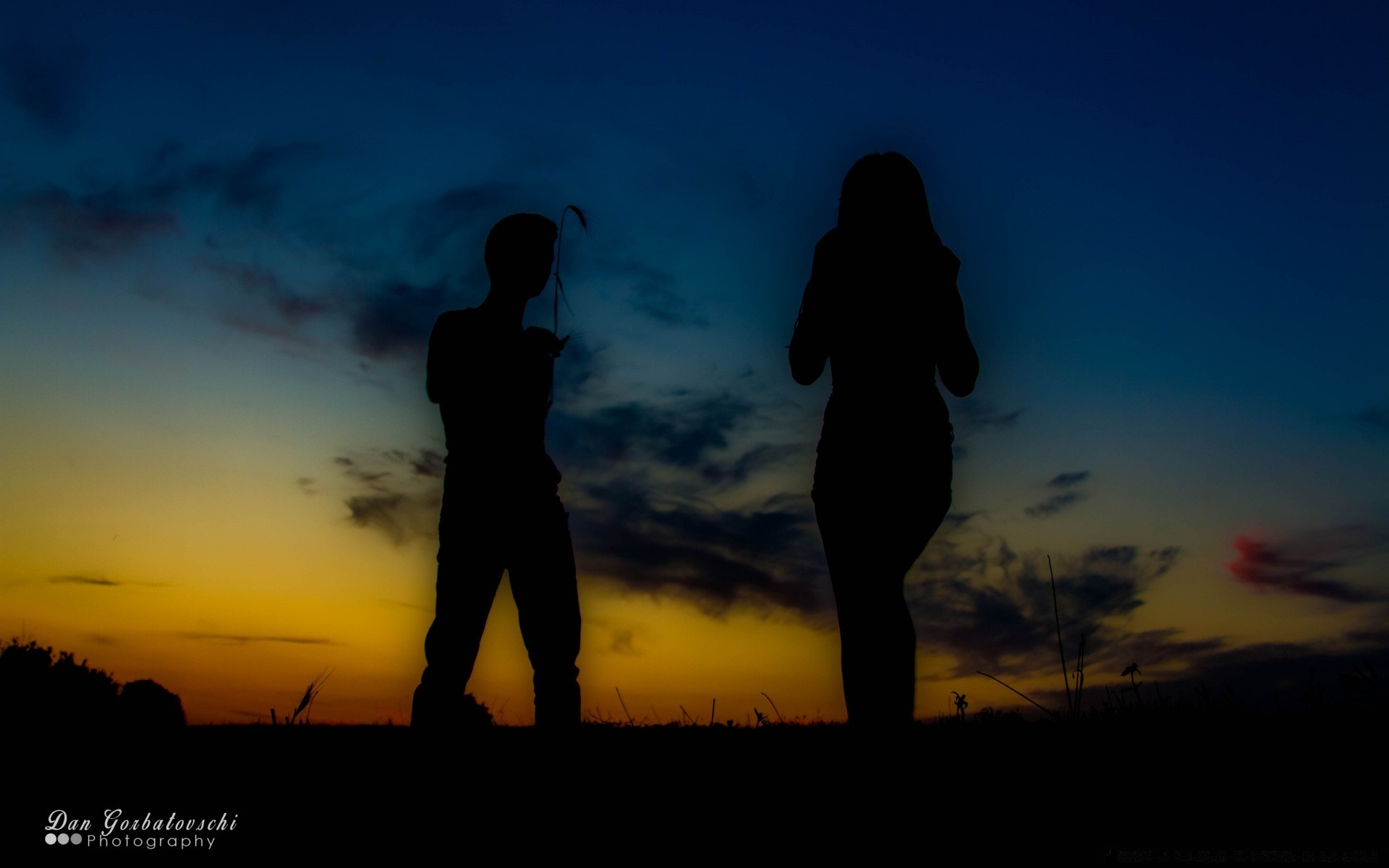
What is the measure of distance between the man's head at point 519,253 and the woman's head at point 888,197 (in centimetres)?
186

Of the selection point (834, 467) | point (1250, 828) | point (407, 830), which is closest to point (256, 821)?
point (407, 830)

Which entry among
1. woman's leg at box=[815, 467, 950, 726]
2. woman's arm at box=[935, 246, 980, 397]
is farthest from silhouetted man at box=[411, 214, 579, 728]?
woman's arm at box=[935, 246, 980, 397]

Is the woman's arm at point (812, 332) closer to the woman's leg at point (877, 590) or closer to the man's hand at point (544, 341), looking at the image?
the woman's leg at point (877, 590)

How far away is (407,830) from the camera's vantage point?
2842 millimetres

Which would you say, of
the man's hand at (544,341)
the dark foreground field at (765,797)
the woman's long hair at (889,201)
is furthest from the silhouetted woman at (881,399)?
the man's hand at (544,341)

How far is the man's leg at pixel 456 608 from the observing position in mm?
4148

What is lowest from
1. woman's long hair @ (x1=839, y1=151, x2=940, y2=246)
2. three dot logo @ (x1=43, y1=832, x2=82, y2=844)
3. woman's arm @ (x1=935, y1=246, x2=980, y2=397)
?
three dot logo @ (x1=43, y1=832, x2=82, y2=844)

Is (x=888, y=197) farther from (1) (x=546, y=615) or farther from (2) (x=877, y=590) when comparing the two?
(1) (x=546, y=615)

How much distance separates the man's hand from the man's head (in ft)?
0.65

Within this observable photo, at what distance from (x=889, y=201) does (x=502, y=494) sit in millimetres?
2304

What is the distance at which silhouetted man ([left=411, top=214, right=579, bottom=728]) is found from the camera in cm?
420

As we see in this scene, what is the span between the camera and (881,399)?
3062 mm

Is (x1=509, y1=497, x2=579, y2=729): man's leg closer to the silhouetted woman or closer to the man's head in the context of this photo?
the man's head

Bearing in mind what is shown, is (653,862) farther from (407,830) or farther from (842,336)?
(842,336)
